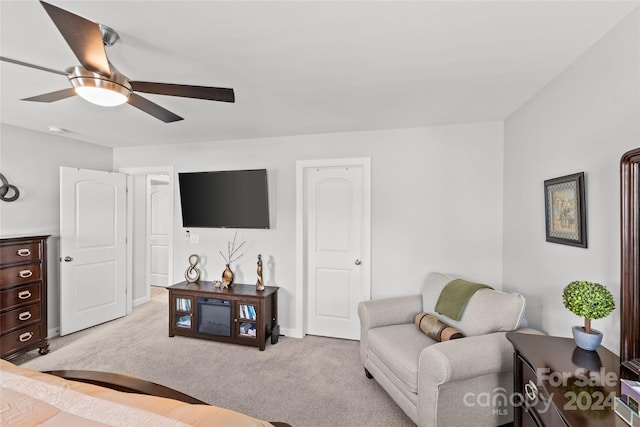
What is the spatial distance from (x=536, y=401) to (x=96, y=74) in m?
2.46

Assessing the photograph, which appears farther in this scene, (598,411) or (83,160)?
(83,160)

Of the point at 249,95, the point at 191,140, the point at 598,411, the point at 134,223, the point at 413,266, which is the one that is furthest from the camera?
the point at 134,223

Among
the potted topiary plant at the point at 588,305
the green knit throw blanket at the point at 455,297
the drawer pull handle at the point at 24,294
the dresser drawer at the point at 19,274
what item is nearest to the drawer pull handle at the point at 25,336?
the drawer pull handle at the point at 24,294

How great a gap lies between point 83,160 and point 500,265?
17.2ft

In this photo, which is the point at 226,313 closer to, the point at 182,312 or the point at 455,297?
the point at 182,312

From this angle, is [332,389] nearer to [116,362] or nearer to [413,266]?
[413,266]

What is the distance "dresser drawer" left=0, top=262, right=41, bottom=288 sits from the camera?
2820 mm

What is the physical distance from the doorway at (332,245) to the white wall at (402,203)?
119mm

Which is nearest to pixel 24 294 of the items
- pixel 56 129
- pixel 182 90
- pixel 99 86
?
pixel 56 129

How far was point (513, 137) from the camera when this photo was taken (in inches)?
108

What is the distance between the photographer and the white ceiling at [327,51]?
136cm

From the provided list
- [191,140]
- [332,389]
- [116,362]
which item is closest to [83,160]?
[191,140]

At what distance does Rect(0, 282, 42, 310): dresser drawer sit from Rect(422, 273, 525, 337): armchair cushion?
4.01 metres

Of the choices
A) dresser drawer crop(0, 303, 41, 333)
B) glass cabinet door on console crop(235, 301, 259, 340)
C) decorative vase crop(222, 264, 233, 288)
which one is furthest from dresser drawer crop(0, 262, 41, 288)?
glass cabinet door on console crop(235, 301, 259, 340)
